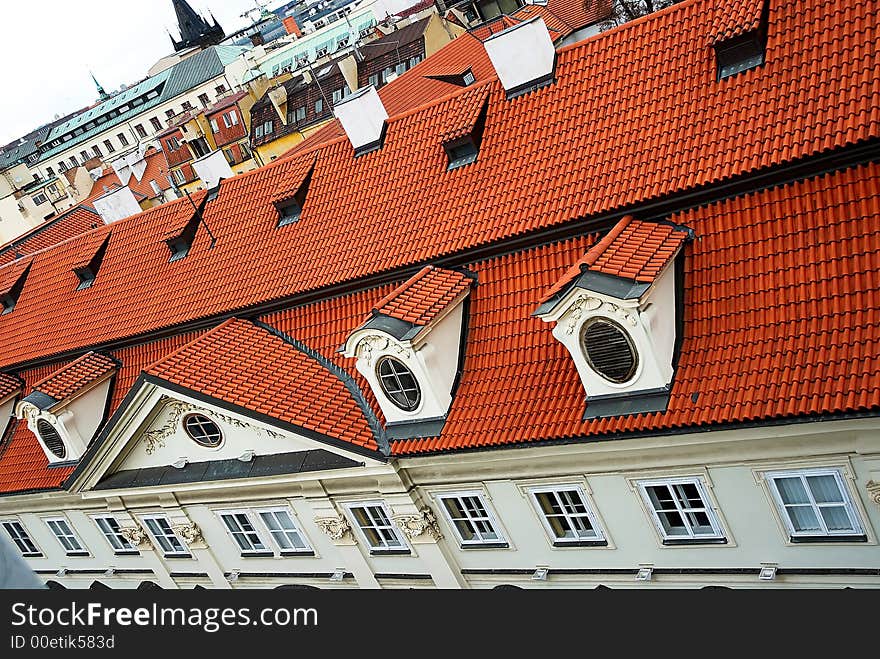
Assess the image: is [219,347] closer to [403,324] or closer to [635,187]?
[403,324]

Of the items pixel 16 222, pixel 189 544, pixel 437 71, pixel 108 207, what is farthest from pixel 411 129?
pixel 16 222

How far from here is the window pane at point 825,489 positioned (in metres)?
13.6

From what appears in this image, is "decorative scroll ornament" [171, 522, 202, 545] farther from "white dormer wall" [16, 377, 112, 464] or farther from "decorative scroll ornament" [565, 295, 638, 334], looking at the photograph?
"decorative scroll ornament" [565, 295, 638, 334]

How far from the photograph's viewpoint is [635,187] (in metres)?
15.4

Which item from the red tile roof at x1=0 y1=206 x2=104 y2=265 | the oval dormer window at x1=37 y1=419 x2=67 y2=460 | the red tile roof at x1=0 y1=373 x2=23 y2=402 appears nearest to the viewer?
the oval dormer window at x1=37 y1=419 x2=67 y2=460

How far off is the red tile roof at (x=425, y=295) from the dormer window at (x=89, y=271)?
43.5 feet

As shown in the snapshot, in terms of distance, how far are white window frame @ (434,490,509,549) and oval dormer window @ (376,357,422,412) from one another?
2.22 metres

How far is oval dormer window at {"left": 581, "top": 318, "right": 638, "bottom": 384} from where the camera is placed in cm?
1413

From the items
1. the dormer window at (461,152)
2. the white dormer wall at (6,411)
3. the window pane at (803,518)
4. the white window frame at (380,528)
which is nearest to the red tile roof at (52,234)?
the white dormer wall at (6,411)

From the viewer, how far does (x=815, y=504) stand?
13961 mm

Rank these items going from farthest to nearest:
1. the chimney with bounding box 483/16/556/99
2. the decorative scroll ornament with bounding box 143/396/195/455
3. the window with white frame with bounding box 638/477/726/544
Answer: the decorative scroll ornament with bounding box 143/396/195/455 → the chimney with bounding box 483/16/556/99 → the window with white frame with bounding box 638/477/726/544

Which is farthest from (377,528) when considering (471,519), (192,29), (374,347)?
(192,29)

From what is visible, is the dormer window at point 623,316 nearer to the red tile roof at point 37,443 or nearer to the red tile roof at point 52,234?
the red tile roof at point 37,443

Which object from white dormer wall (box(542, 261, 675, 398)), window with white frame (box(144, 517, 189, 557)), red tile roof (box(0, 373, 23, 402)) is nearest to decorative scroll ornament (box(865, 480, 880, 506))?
white dormer wall (box(542, 261, 675, 398))
